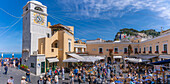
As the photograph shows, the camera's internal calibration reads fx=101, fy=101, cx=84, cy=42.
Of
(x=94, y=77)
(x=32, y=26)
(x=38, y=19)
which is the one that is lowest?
(x=94, y=77)

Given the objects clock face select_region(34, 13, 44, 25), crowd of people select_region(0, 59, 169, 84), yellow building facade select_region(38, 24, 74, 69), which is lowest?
crowd of people select_region(0, 59, 169, 84)

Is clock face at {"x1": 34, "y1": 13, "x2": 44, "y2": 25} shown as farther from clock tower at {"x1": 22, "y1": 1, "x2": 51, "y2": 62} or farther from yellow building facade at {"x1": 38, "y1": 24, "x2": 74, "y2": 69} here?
yellow building facade at {"x1": 38, "y1": 24, "x2": 74, "y2": 69}

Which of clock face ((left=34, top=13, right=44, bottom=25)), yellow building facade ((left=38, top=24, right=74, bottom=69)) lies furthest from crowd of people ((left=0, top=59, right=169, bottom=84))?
clock face ((left=34, top=13, right=44, bottom=25))

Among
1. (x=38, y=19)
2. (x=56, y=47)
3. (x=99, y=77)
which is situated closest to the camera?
(x=99, y=77)

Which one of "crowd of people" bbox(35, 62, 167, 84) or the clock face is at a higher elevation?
the clock face

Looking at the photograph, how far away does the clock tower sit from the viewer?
16453mm

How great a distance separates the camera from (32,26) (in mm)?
16688

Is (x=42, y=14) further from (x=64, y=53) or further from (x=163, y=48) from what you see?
(x=163, y=48)

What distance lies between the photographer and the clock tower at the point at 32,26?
1645 cm

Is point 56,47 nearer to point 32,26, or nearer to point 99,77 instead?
point 32,26

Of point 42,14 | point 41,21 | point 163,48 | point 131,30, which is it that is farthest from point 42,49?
point 131,30

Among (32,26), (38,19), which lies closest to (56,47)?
(32,26)

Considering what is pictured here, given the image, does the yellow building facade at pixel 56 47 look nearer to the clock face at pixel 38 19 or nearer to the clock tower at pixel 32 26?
the clock tower at pixel 32 26

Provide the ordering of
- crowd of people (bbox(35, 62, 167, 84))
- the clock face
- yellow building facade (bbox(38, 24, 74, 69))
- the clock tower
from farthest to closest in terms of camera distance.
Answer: the clock face
the clock tower
yellow building facade (bbox(38, 24, 74, 69))
crowd of people (bbox(35, 62, 167, 84))
